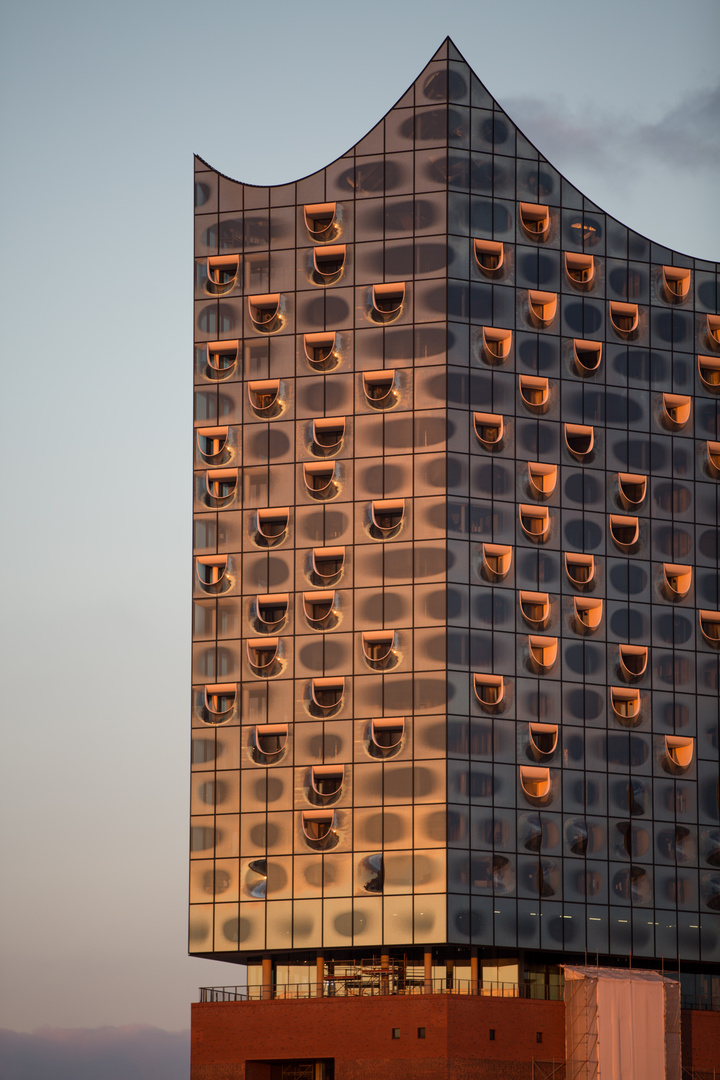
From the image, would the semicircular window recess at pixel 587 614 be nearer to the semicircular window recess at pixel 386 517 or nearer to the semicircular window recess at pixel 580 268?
the semicircular window recess at pixel 386 517

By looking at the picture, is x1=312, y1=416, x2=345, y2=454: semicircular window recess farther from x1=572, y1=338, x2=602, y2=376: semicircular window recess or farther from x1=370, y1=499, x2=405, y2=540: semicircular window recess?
x1=572, y1=338, x2=602, y2=376: semicircular window recess

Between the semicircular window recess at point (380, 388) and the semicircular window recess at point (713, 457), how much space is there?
57.2 feet

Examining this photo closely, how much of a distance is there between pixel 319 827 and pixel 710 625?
76.1 ft

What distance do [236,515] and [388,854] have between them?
1944cm

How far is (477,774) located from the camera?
9731 centimetres

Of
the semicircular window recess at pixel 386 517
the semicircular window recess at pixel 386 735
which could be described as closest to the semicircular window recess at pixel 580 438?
the semicircular window recess at pixel 386 517

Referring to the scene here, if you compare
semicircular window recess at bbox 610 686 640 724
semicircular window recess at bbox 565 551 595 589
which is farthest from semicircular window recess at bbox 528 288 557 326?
semicircular window recess at bbox 610 686 640 724

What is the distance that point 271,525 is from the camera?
339ft

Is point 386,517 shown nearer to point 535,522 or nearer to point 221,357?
A: point 535,522

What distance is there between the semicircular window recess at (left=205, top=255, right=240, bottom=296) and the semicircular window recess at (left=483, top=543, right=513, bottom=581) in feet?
66.5

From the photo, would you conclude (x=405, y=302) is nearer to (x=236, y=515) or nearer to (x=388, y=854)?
(x=236, y=515)

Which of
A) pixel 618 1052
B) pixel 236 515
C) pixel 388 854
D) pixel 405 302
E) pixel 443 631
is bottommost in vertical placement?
pixel 618 1052

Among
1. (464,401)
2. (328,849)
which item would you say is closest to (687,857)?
(328,849)

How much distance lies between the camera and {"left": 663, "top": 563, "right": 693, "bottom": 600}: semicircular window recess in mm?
103438
